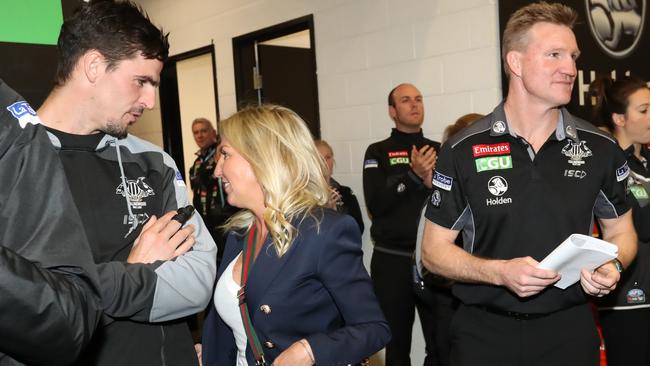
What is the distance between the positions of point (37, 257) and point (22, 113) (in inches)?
10.0

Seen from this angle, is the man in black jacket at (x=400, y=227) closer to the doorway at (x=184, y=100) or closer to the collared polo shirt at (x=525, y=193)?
the collared polo shirt at (x=525, y=193)

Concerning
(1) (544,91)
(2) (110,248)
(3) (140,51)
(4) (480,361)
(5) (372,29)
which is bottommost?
(4) (480,361)

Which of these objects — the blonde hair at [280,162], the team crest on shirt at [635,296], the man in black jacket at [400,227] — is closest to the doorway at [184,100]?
the man in black jacket at [400,227]

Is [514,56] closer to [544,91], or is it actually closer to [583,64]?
[544,91]

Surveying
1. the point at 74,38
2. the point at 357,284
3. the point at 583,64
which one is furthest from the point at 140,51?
the point at 583,64

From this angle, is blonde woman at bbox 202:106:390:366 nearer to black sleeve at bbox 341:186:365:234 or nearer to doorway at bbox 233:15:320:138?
black sleeve at bbox 341:186:365:234

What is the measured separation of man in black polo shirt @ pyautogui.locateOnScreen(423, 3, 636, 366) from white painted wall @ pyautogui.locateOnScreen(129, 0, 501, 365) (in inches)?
63.3

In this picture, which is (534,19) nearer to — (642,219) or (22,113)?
(642,219)

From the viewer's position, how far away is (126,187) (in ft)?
5.37

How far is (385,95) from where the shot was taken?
4.53 meters

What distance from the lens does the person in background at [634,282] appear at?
9.64 feet

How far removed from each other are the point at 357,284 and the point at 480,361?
0.72 meters

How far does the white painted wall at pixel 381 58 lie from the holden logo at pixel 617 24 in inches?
40.3

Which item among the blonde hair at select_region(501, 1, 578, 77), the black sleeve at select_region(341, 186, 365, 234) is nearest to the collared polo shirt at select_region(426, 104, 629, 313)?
the blonde hair at select_region(501, 1, 578, 77)
